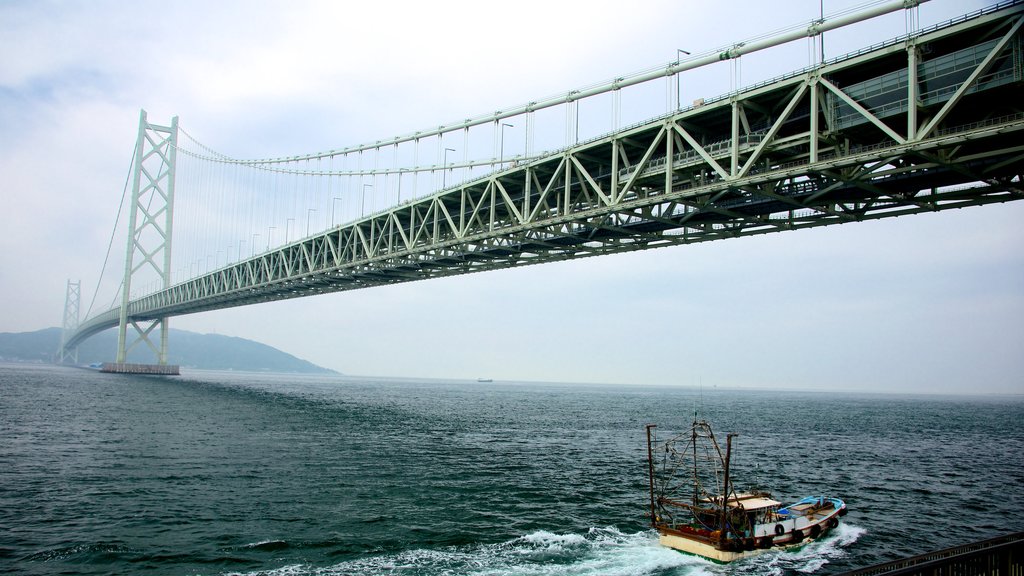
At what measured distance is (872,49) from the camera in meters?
21.8

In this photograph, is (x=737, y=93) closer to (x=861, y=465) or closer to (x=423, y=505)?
(x=423, y=505)

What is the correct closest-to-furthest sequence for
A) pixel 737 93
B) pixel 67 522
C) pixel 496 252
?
pixel 67 522 < pixel 737 93 < pixel 496 252

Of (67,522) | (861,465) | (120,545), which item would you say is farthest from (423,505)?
(861,465)

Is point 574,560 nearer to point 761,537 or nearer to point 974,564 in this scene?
point 761,537

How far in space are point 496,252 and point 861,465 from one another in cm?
2758

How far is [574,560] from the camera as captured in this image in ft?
58.3

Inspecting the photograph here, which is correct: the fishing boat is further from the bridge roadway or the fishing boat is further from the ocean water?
the bridge roadway

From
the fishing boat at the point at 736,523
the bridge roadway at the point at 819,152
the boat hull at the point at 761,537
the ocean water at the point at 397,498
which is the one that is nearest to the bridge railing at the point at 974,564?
the fishing boat at the point at 736,523

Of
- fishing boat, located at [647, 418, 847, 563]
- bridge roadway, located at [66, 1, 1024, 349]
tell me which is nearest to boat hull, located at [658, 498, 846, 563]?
fishing boat, located at [647, 418, 847, 563]

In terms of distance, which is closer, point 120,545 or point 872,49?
point 120,545

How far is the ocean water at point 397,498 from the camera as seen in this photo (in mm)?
17391

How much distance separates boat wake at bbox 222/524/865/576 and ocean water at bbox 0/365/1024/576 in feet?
0.26

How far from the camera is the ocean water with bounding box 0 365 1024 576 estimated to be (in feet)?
57.1

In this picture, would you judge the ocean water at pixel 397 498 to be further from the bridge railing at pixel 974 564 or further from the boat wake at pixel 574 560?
the bridge railing at pixel 974 564
